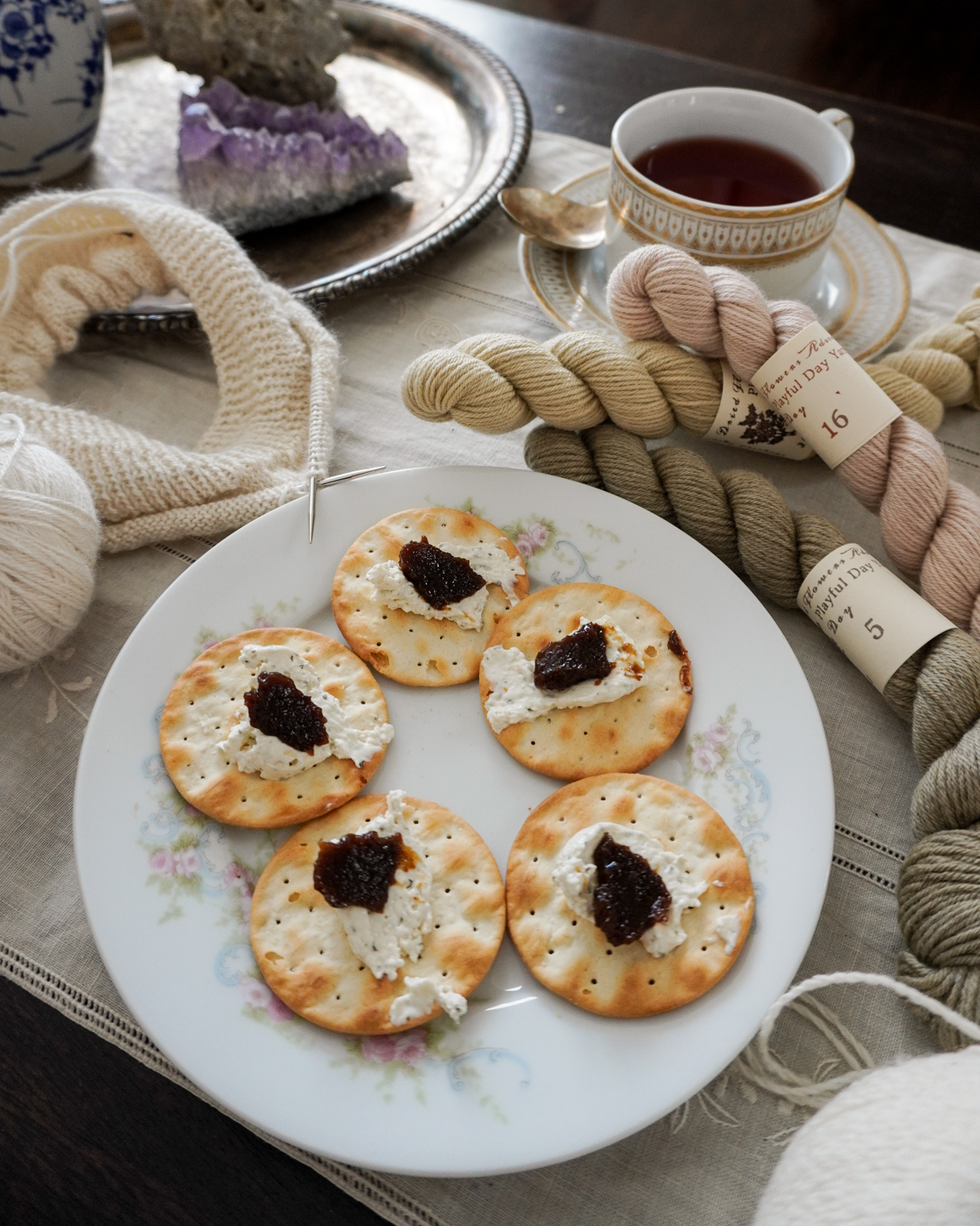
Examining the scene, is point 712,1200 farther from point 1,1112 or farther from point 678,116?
point 678,116

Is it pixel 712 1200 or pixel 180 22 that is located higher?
pixel 180 22

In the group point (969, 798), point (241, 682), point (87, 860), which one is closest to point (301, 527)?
point (241, 682)

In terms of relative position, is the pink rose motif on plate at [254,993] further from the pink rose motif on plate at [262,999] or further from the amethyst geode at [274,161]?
the amethyst geode at [274,161]

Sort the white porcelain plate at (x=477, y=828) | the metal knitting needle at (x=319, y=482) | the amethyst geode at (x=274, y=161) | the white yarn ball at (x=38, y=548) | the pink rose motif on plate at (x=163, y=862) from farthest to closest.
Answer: the amethyst geode at (x=274, y=161) → the metal knitting needle at (x=319, y=482) → the white yarn ball at (x=38, y=548) → the pink rose motif on plate at (x=163, y=862) → the white porcelain plate at (x=477, y=828)

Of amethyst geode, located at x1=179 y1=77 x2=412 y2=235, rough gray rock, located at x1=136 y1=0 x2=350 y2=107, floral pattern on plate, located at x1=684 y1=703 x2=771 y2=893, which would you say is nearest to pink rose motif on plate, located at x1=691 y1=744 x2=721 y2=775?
floral pattern on plate, located at x1=684 y1=703 x2=771 y2=893

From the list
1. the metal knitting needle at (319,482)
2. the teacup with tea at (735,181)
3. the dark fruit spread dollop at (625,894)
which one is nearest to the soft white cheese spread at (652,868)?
the dark fruit spread dollop at (625,894)

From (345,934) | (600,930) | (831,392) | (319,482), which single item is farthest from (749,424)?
(345,934)
